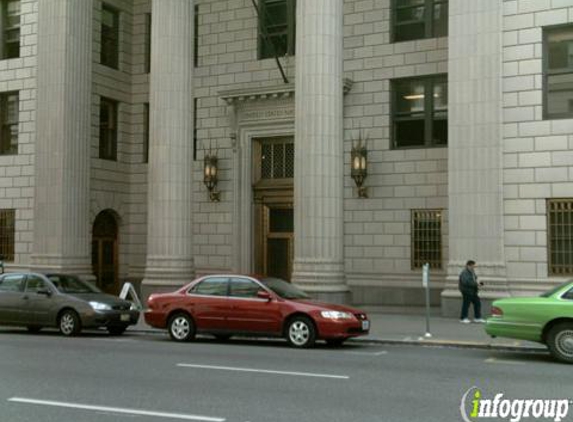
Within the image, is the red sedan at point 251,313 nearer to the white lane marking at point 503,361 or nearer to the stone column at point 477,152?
the white lane marking at point 503,361

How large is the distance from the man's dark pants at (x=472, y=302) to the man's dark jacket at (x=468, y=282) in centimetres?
10

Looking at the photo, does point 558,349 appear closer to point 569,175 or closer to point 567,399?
point 567,399

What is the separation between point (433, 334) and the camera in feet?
55.8

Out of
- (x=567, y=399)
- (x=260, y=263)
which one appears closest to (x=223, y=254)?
(x=260, y=263)

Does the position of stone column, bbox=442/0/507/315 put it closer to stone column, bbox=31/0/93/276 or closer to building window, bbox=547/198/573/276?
building window, bbox=547/198/573/276

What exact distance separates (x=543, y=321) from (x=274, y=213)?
14.5m

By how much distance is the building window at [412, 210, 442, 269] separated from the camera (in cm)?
2317

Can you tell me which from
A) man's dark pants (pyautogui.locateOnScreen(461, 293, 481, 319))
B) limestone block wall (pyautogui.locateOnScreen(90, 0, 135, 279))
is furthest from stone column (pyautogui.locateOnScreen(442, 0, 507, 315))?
limestone block wall (pyautogui.locateOnScreen(90, 0, 135, 279))

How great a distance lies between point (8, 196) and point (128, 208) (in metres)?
4.44

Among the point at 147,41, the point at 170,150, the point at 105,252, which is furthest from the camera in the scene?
the point at 147,41

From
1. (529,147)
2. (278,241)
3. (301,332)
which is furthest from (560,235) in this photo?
(278,241)

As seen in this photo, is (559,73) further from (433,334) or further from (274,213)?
(274,213)

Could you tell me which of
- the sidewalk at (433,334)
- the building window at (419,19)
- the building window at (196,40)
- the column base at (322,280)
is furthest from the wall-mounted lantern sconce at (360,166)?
the building window at (196,40)

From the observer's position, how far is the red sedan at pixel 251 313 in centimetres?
1499
